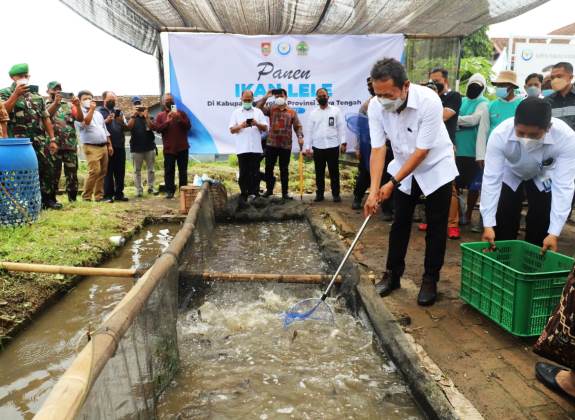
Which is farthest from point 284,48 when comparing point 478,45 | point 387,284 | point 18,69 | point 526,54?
point 478,45

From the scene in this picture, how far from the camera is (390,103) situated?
3174 millimetres

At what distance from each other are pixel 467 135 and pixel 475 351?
349 cm

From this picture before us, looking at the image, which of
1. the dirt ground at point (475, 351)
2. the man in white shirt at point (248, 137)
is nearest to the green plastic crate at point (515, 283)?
the dirt ground at point (475, 351)

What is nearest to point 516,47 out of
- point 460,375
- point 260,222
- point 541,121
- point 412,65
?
point 412,65

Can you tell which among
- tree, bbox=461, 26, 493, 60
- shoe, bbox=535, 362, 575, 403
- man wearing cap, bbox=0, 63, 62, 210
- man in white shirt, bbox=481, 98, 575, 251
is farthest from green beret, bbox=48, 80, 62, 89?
tree, bbox=461, 26, 493, 60

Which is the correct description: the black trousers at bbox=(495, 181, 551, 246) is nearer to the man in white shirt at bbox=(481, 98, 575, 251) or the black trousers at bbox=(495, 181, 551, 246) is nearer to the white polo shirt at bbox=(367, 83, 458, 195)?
the man in white shirt at bbox=(481, 98, 575, 251)

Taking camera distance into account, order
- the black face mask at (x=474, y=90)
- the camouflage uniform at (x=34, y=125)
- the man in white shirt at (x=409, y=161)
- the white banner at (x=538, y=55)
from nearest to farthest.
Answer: the man in white shirt at (x=409, y=161) → the black face mask at (x=474, y=90) → the camouflage uniform at (x=34, y=125) → the white banner at (x=538, y=55)

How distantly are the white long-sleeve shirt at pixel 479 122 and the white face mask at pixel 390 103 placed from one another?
2450 millimetres

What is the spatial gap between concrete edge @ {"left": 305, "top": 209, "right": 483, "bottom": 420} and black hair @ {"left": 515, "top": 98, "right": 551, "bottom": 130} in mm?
1589

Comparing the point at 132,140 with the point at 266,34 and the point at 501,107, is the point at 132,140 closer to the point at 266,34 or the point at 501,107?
the point at 266,34

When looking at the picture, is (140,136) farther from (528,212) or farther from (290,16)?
(528,212)

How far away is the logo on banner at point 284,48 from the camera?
7.81 m

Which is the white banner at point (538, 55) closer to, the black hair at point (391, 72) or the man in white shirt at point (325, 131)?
the man in white shirt at point (325, 131)

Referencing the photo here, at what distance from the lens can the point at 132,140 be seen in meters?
8.22
